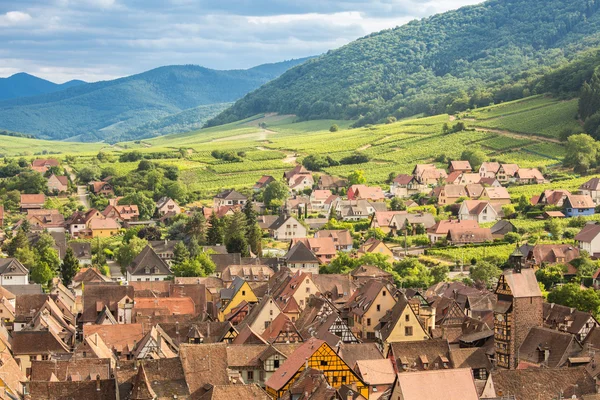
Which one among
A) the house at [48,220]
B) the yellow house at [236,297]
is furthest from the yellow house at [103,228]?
the yellow house at [236,297]

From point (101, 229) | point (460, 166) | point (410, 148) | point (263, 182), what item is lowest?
point (101, 229)

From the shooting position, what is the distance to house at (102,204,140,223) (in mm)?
132875

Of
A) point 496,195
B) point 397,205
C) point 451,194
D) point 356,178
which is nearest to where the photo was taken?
point 496,195

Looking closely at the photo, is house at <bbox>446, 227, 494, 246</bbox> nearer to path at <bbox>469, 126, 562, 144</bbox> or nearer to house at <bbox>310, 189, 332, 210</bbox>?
house at <bbox>310, 189, 332, 210</bbox>

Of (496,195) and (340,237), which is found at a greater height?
(496,195)

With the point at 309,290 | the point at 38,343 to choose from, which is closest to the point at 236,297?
the point at 309,290

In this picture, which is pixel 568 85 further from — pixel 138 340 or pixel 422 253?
pixel 138 340

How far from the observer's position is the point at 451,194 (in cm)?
13012

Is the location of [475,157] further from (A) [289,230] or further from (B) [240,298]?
(B) [240,298]

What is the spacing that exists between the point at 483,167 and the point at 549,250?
52.6 meters

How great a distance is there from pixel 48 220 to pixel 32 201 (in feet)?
41.2

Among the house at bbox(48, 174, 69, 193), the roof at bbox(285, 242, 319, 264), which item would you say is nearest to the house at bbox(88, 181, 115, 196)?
the house at bbox(48, 174, 69, 193)

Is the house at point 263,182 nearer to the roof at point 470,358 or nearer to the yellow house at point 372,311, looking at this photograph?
the yellow house at point 372,311

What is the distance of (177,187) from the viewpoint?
14175cm
